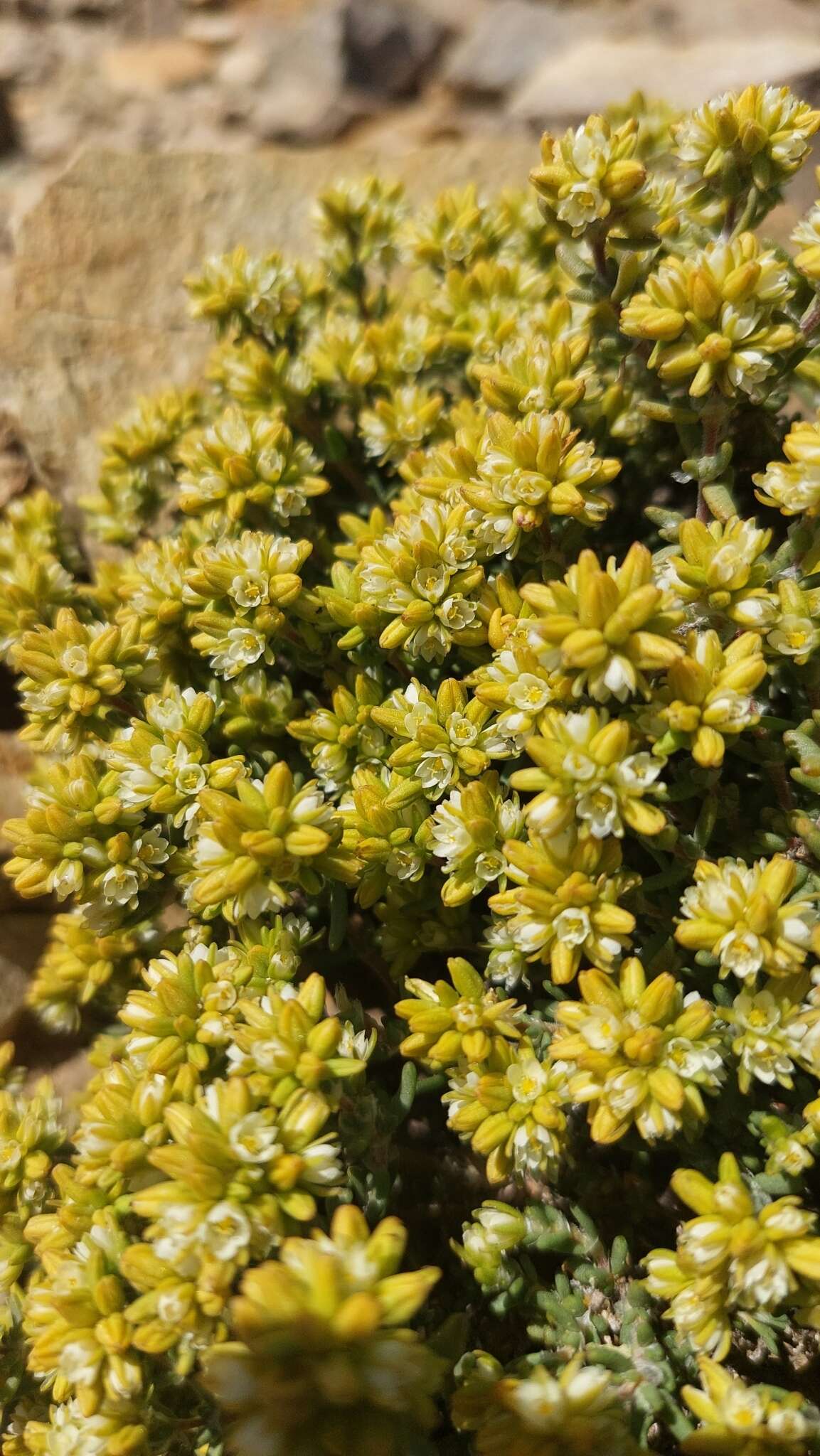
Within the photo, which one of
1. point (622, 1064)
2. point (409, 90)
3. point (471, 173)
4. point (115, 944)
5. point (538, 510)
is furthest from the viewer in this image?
point (409, 90)

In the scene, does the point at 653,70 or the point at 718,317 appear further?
the point at 653,70

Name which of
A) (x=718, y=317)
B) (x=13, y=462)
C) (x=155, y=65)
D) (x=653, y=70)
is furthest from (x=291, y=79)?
(x=718, y=317)

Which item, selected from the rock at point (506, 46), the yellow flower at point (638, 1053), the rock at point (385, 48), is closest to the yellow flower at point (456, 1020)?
the yellow flower at point (638, 1053)

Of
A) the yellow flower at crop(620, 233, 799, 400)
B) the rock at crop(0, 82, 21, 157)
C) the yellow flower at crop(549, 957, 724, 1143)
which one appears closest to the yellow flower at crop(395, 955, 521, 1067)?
the yellow flower at crop(549, 957, 724, 1143)

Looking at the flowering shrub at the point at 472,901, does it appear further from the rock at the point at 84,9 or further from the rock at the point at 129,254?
the rock at the point at 84,9

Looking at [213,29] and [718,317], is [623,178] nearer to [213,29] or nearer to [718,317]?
[718,317]

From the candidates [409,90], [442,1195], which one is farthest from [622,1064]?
[409,90]

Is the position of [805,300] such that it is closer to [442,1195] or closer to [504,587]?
[504,587]
